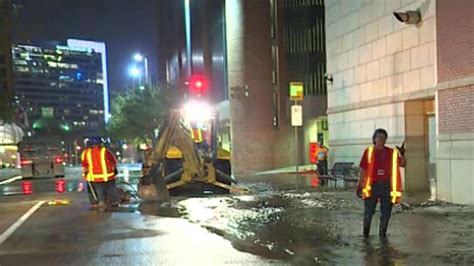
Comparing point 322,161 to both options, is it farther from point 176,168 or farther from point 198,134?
point 176,168

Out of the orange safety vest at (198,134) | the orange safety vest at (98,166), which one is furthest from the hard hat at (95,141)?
the orange safety vest at (198,134)

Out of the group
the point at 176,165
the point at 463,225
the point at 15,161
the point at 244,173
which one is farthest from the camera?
the point at 15,161

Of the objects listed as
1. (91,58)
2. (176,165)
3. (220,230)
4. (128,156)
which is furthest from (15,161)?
(220,230)

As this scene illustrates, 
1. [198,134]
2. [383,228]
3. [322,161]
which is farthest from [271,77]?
[383,228]

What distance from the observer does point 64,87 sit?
15488 cm

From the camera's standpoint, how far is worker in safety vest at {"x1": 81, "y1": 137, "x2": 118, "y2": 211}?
1666 centimetres

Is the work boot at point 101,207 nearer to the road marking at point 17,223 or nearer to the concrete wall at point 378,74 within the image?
the road marking at point 17,223

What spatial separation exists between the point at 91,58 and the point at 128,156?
6008 cm

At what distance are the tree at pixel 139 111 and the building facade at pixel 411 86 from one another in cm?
3695

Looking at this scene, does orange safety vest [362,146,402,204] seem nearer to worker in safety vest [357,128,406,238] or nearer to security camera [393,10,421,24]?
worker in safety vest [357,128,406,238]

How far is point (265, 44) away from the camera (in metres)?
38.2

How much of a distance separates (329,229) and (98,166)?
22.2 feet

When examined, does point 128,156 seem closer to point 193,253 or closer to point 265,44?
point 265,44

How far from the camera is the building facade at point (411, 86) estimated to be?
15.5 metres
